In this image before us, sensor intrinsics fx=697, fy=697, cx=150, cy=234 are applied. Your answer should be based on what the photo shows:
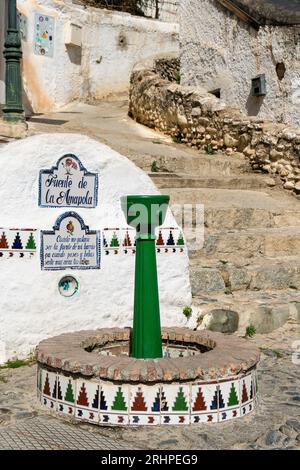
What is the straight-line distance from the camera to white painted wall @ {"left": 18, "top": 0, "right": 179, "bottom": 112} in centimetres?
1529

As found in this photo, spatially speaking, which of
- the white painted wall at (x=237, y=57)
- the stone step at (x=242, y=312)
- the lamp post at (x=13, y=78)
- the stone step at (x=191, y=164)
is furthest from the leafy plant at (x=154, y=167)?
the stone step at (x=242, y=312)

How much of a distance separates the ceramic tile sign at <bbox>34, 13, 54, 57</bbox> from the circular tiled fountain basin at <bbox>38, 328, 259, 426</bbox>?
40.3ft

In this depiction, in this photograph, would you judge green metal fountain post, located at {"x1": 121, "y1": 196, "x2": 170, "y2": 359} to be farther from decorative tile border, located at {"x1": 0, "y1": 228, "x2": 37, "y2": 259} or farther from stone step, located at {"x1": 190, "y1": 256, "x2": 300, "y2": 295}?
stone step, located at {"x1": 190, "y1": 256, "x2": 300, "y2": 295}

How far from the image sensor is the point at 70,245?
5230 millimetres

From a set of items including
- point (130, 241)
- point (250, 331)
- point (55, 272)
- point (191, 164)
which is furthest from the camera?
point (191, 164)

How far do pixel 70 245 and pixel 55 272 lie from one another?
0.76 feet

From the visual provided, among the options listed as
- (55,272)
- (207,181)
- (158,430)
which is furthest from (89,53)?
(158,430)

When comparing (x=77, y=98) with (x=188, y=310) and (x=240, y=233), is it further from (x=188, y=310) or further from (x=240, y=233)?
(x=188, y=310)

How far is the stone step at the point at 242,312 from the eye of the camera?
583 cm

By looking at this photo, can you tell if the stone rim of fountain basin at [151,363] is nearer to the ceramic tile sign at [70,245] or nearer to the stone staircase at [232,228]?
the ceramic tile sign at [70,245]

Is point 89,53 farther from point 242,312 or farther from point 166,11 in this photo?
point 242,312

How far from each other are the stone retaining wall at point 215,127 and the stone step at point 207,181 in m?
0.28

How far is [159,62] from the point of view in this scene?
15930 millimetres

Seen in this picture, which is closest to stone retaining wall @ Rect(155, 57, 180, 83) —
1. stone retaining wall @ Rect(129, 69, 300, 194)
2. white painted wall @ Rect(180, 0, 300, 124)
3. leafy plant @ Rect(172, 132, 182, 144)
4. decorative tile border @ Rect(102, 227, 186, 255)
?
white painted wall @ Rect(180, 0, 300, 124)
